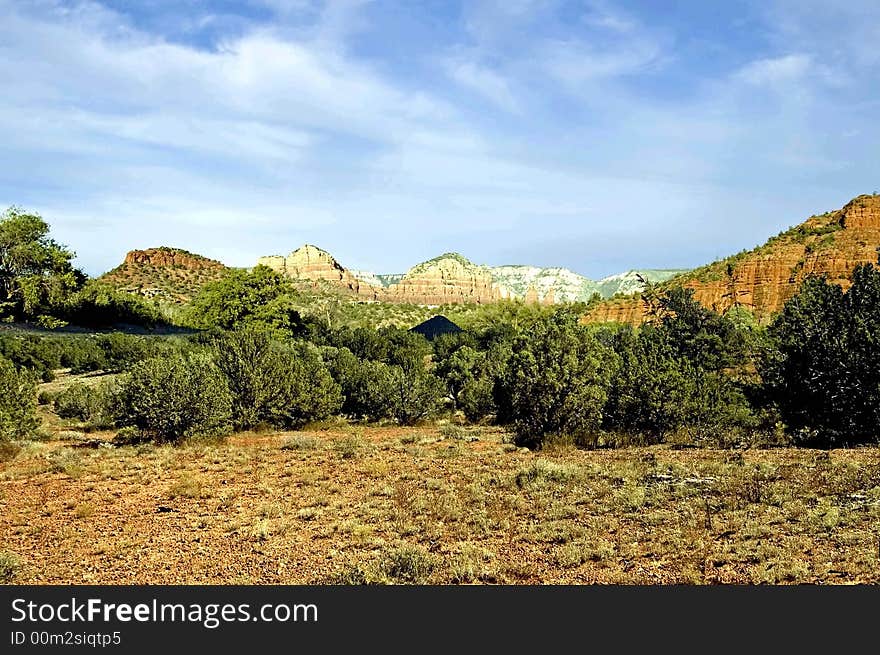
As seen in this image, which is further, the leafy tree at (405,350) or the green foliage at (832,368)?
the leafy tree at (405,350)

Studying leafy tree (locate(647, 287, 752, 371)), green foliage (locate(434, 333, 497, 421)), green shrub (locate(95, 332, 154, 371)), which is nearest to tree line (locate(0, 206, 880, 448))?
green foliage (locate(434, 333, 497, 421))

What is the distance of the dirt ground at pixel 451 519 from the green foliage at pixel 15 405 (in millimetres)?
3958

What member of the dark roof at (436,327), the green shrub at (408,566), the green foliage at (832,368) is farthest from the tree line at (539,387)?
the dark roof at (436,327)

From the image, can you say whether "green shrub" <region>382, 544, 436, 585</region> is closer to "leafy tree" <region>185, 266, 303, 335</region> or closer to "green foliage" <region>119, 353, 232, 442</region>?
"green foliage" <region>119, 353, 232, 442</region>

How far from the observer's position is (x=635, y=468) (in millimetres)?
13969

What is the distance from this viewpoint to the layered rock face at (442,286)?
16296 centimetres

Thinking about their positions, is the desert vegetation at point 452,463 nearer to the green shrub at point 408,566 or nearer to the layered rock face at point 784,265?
the green shrub at point 408,566

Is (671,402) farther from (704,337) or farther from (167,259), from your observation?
(167,259)

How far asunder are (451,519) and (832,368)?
12.6 m

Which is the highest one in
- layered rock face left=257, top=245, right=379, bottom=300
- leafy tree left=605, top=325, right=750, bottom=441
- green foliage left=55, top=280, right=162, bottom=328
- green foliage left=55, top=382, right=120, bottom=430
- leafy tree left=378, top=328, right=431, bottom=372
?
layered rock face left=257, top=245, right=379, bottom=300

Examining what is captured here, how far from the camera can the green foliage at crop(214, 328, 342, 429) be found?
2544cm

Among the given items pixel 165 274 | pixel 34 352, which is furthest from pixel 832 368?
pixel 165 274

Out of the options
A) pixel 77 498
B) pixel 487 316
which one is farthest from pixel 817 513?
pixel 487 316

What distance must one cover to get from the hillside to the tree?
50060 mm
